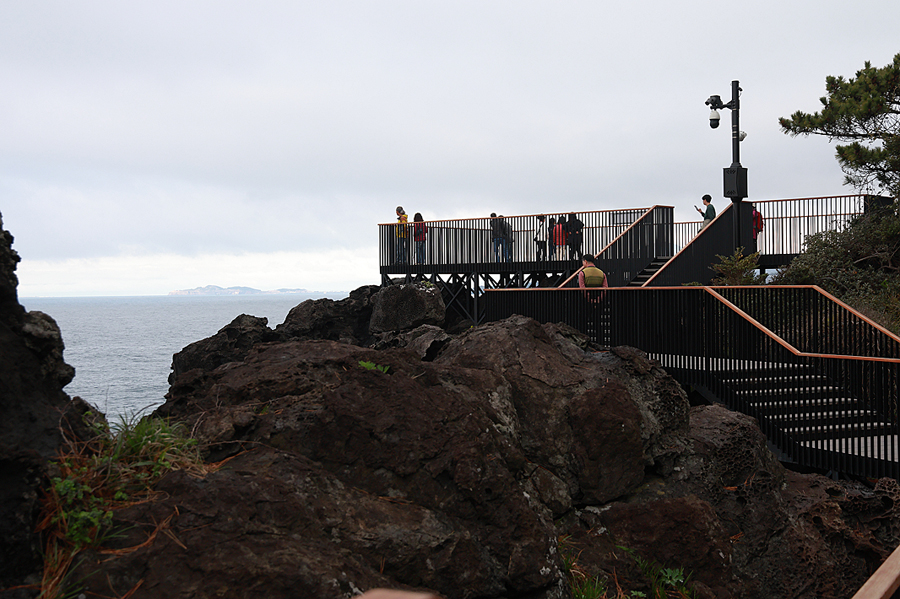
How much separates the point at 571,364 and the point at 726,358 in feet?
17.3

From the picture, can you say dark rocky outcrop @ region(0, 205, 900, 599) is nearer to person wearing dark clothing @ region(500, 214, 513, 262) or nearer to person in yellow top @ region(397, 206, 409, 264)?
person wearing dark clothing @ region(500, 214, 513, 262)

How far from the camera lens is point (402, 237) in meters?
28.0

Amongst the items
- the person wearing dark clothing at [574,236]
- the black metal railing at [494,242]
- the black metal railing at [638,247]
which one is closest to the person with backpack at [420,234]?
the black metal railing at [494,242]

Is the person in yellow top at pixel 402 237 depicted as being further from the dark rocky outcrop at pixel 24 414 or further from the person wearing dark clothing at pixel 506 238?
the dark rocky outcrop at pixel 24 414

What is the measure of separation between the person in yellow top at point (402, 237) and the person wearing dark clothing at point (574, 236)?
6.88 meters

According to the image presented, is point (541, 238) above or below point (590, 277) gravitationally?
above

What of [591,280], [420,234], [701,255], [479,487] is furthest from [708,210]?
[479,487]

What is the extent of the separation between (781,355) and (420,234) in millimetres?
18316

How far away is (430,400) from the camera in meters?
4.77

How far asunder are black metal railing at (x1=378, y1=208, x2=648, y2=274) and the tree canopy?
235 inches

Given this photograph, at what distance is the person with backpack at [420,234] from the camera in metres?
27.6

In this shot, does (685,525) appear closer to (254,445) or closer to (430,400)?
(430,400)

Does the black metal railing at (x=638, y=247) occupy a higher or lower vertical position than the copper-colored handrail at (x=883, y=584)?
higher

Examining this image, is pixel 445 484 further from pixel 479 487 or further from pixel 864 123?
pixel 864 123
